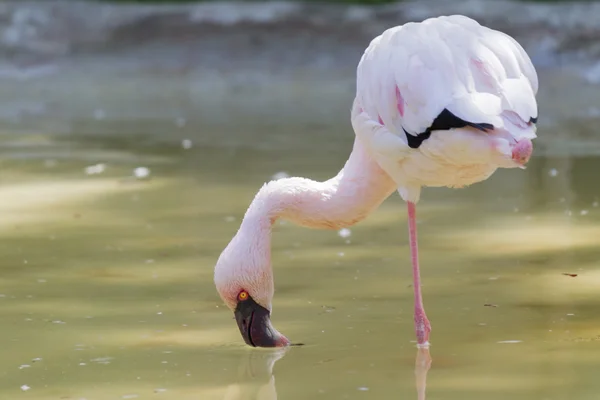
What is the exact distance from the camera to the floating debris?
9383 millimetres

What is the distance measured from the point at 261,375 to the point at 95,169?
4.53 meters

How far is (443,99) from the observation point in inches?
162

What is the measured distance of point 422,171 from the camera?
4398 millimetres

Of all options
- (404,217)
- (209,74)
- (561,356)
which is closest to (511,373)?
(561,356)

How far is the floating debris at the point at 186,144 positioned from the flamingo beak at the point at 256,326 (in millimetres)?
4965

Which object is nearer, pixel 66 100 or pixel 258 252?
pixel 258 252

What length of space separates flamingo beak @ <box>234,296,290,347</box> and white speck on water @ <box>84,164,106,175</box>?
13.0 feet

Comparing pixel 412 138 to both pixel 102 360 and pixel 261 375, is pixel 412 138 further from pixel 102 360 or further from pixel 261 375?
pixel 102 360

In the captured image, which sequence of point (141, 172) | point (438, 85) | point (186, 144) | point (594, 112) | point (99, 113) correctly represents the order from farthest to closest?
1. point (99, 113)
2. point (594, 112)
3. point (186, 144)
4. point (141, 172)
5. point (438, 85)

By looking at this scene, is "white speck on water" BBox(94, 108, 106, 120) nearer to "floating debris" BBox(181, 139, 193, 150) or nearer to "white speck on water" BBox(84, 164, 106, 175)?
"floating debris" BBox(181, 139, 193, 150)

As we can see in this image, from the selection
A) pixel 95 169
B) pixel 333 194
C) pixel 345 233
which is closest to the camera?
pixel 333 194

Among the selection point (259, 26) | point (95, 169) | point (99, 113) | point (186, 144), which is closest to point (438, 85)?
point (95, 169)

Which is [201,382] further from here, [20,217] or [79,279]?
[20,217]

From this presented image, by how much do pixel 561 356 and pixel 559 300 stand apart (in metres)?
0.78
